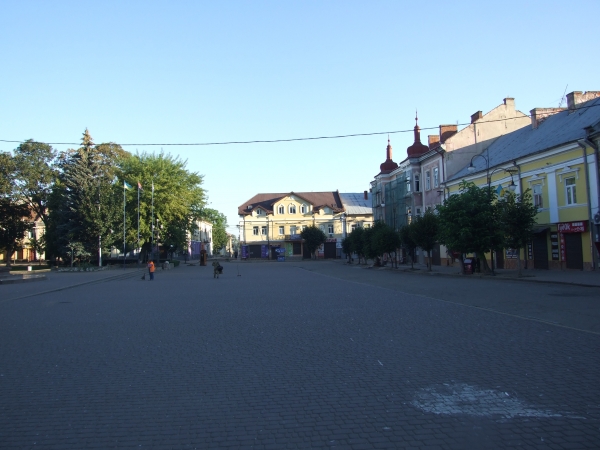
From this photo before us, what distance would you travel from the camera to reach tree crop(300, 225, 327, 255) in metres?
81.2

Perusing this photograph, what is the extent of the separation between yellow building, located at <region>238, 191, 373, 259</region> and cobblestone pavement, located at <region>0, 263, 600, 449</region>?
2919 inches

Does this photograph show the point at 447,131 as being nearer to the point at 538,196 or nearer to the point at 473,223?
the point at 538,196

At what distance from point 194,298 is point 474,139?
111ft

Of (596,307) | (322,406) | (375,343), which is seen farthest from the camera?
(596,307)

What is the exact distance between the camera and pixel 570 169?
29938 mm

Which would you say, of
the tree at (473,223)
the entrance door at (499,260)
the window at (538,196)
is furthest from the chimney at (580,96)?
the entrance door at (499,260)

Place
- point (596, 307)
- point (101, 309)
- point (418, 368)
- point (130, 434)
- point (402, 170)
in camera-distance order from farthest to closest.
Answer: point (402, 170), point (101, 309), point (596, 307), point (418, 368), point (130, 434)

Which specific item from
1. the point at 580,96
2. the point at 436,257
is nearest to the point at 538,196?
the point at 580,96

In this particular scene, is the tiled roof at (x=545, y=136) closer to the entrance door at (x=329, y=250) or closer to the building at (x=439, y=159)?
the building at (x=439, y=159)

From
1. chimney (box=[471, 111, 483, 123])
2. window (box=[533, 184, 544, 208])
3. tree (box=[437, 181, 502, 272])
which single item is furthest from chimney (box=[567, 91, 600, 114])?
chimney (box=[471, 111, 483, 123])

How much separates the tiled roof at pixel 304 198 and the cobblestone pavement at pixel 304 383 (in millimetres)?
75671

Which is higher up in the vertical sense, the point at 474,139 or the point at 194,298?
the point at 474,139

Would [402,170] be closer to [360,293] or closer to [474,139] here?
[474,139]

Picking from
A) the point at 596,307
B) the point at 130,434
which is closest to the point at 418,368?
the point at 130,434
